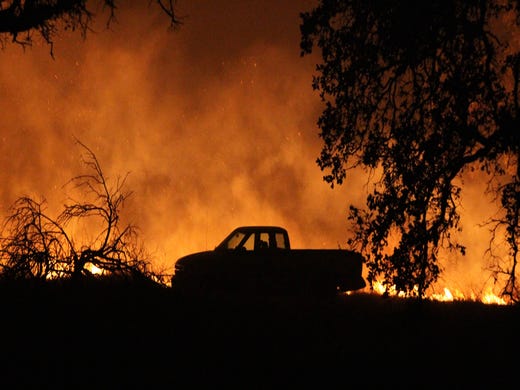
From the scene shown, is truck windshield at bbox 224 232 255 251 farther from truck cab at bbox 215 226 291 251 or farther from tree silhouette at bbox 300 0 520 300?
tree silhouette at bbox 300 0 520 300

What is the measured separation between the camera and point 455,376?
941cm

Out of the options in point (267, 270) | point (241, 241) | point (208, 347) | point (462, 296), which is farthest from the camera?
point (462, 296)

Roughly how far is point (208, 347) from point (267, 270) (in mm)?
7154

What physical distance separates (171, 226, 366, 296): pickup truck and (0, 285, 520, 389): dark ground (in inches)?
156

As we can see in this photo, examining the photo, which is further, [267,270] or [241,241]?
[241,241]

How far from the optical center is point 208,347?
9.61 metres

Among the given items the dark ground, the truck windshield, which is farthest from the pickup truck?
the dark ground

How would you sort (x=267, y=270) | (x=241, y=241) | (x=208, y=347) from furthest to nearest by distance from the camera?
(x=241, y=241)
(x=267, y=270)
(x=208, y=347)

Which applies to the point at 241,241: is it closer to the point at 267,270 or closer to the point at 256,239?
the point at 256,239

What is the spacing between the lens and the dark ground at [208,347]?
8484mm

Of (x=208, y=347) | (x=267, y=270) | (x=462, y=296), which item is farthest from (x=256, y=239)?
(x=208, y=347)

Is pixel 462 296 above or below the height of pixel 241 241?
below

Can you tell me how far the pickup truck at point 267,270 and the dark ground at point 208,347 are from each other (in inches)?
156

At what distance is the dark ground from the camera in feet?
27.8
